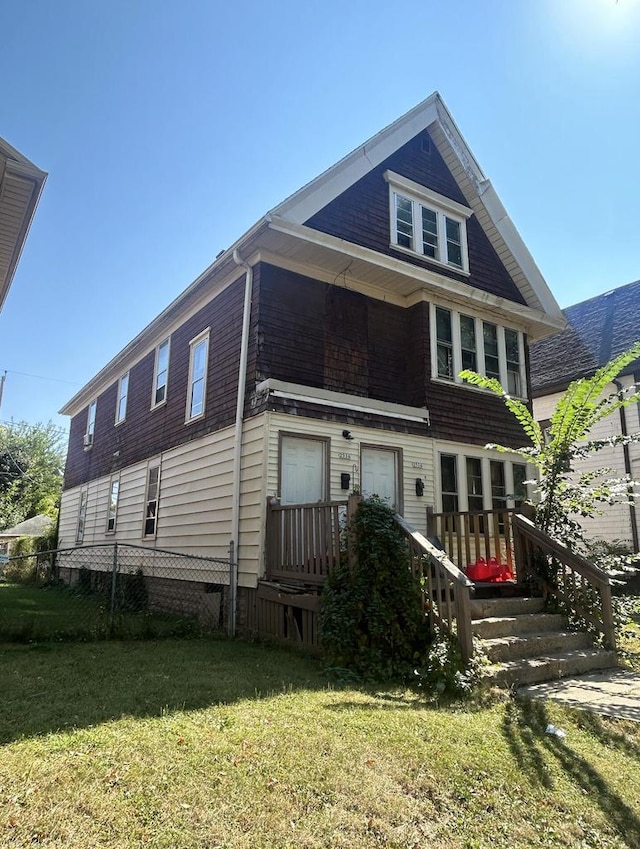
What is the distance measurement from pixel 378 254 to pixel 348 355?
2.01 metres

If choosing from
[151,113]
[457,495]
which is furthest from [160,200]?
[457,495]

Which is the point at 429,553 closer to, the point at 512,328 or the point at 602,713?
the point at 602,713

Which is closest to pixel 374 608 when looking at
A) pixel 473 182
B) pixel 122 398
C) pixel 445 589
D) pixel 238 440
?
pixel 445 589

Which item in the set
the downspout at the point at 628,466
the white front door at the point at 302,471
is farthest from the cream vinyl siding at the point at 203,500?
the downspout at the point at 628,466

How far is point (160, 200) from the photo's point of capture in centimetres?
1341

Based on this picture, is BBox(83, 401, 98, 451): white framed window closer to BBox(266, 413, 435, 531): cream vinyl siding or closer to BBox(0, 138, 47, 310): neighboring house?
BBox(0, 138, 47, 310): neighboring house

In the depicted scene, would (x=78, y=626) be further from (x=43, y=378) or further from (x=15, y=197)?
(x=43, y=378)

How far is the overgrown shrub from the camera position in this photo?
234 inches

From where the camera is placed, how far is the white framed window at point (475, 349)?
1150 cm

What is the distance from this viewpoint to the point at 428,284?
11.1 m

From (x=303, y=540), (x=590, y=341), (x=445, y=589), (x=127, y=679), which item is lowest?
(x=127, y=679)

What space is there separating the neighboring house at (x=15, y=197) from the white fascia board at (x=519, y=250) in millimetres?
9935

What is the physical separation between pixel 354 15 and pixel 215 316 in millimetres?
5724

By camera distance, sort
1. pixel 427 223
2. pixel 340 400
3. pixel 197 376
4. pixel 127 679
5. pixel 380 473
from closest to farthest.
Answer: pixel 127 679 < pixel 340 400 < pixel 380 473 < pixel 197 376 < pixel 427 223
